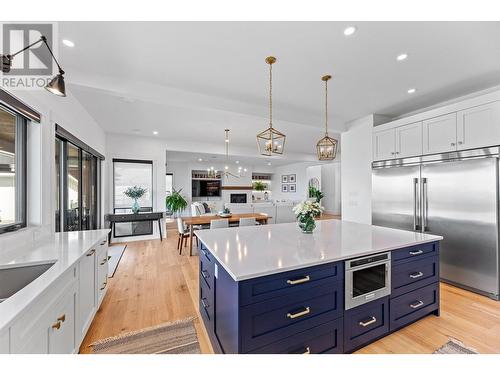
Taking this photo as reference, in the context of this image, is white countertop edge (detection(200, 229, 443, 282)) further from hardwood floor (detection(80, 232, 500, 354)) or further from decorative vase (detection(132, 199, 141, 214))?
decorative vase (detection(132, 199, 141, 214))

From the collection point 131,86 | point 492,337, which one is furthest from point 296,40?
point 492,337

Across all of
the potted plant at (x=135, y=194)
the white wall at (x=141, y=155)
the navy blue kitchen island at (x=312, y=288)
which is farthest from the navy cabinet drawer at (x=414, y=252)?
the potted plant at (x=135, y=194)

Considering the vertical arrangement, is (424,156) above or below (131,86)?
below

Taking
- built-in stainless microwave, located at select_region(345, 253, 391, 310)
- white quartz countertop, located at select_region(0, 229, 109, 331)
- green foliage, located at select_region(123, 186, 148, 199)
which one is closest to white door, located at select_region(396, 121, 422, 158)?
built-in stainless microwave, located at select_region(345, 253, 391, 310)

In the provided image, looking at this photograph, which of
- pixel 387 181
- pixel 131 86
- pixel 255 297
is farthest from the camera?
pixel 387 181

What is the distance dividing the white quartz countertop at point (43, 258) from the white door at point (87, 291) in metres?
0.13

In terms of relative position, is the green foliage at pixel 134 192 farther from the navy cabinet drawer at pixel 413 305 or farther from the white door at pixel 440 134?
the white door at pixel 440 134

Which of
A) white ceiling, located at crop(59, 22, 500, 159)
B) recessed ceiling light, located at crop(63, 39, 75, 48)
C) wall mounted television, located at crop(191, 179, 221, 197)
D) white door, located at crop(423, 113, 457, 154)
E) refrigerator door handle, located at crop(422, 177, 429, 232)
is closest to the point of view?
white ceiling, located at crop(59, 22, 500, 159)

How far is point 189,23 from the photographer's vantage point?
1816mm

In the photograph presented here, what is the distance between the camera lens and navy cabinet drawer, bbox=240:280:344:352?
1241 mm

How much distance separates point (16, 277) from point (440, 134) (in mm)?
4777

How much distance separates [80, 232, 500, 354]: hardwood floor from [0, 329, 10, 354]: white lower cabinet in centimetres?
119

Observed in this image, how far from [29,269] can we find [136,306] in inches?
48.4

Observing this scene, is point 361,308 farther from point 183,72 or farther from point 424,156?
point 183,72
